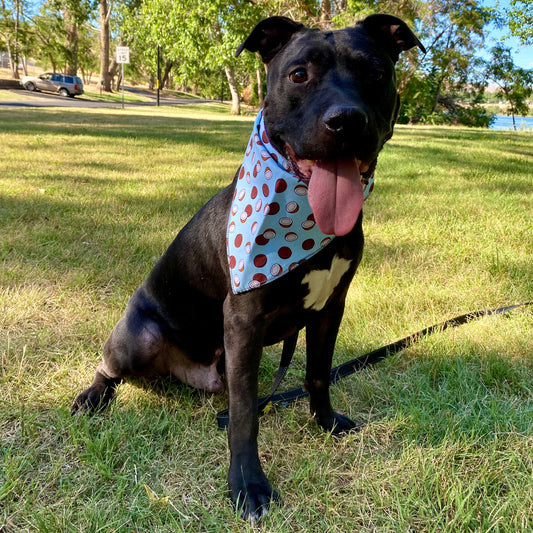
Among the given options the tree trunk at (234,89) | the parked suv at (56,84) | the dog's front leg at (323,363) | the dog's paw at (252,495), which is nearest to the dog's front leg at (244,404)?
the dog's paw at (252,495)

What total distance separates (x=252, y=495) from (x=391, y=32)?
1.86m

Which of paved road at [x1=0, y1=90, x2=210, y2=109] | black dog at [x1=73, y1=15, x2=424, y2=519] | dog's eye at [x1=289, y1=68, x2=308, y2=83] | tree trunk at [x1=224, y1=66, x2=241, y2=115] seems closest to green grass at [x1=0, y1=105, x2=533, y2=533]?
black dog at [x1=73, y1=15, x2=424, y2=519]

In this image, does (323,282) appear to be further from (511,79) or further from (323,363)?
(511,79)

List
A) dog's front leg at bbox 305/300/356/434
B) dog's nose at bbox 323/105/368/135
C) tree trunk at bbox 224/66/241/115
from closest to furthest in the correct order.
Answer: dog's nose at bbox 323/105/368/135, dog's front leg at bbox 305/300/356/434, tree trunk at bbox 224/66/241/115

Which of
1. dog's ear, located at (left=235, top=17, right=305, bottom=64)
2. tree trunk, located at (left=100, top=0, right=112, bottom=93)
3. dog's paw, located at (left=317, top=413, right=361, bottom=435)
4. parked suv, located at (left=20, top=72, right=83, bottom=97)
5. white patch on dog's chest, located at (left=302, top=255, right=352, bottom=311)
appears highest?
tree trunk, located at (left=100, top=0, right=112, bottom=93)

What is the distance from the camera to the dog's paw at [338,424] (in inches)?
84.3

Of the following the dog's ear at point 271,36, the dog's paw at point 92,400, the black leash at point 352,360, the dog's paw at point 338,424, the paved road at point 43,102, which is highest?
the dog's ear at point 271,36

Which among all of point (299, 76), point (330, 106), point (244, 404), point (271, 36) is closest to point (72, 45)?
point (271, 36)

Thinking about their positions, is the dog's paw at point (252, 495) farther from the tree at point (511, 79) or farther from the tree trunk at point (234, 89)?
the tree at point (511, 79)

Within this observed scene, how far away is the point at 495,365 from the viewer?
250 centimetres

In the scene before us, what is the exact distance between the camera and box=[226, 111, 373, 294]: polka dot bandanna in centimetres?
173

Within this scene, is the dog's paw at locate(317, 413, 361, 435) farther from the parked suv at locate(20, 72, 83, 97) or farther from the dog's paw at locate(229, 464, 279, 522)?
the parked suv at locate(20, 72, 83, 97)

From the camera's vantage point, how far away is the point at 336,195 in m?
1.61

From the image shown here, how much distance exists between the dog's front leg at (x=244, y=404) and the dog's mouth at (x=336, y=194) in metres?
0.42
